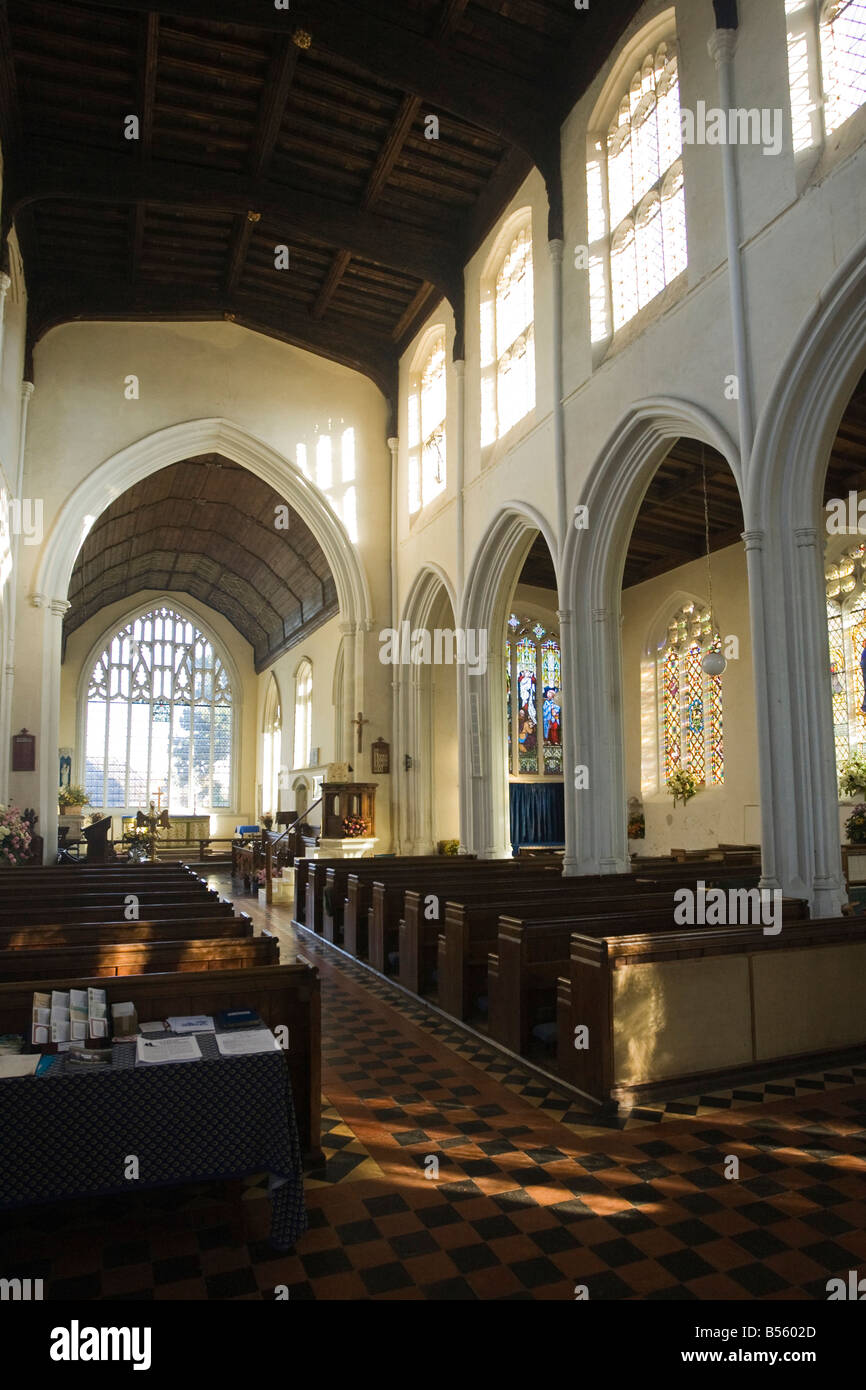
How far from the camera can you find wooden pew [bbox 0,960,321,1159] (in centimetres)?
354

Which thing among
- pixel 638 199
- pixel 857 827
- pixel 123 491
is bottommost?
pixel 857 827

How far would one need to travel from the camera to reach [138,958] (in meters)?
4.15

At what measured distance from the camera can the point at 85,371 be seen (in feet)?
44.5

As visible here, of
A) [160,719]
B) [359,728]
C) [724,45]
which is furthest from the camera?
[160,719]

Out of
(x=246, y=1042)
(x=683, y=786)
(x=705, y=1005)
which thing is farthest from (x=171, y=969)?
(x=683, y=786)

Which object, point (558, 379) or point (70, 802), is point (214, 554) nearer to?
point (70, 802)

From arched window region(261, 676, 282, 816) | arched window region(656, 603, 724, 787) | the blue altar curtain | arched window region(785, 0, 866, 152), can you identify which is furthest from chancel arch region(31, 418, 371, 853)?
arched window region(785, 0, 866, 152)

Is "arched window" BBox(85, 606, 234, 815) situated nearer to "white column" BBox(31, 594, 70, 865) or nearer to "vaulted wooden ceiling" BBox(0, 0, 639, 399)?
"white column" BBox(31, 594, 70, 865)

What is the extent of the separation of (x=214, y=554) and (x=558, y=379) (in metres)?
13.5

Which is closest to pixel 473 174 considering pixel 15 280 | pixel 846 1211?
pixel 15 280

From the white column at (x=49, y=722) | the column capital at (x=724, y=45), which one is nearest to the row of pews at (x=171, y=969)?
the column capital at (x=724, y=45)

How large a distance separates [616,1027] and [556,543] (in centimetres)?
611

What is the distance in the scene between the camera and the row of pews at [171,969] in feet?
11.7
